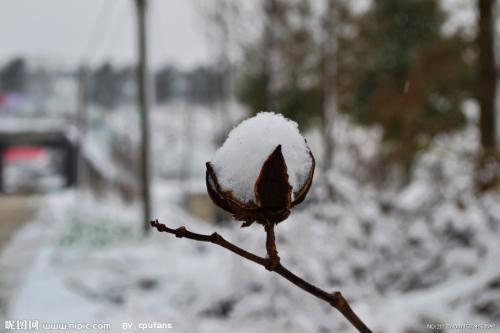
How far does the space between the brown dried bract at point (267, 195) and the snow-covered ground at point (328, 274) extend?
106 inches

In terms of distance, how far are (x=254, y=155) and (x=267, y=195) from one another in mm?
54

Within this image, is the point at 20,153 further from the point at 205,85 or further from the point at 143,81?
the point at 143,81

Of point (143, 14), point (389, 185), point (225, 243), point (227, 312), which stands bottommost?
point (225, 243)

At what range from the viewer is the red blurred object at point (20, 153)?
105 feet

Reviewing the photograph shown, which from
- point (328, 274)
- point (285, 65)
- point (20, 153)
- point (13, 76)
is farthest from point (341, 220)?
point (13, 76)

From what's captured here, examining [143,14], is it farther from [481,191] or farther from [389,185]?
[481,191]

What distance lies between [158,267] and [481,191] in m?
3.49

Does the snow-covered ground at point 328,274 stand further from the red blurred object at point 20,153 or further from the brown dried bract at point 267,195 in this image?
the red blurred object at point 20,153

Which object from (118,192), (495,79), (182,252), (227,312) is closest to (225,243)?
(227,312)

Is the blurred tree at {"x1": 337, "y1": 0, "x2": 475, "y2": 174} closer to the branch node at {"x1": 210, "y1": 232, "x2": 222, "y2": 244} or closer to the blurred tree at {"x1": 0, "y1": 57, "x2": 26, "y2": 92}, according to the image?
the branch node at {"x1": 210, "y1": 232, "x2": 222, "y2": 244}

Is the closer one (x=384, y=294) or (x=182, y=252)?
(x=384, y=294)

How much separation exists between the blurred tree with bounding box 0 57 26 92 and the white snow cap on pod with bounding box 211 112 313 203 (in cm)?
6499

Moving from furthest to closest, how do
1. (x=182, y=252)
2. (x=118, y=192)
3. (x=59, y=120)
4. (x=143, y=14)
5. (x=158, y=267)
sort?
(x=59, y=120), (x=118, y=192), (x=143, y=14), (x=182, y=252), (x=158, y=267)

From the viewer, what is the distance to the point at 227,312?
154 inches
